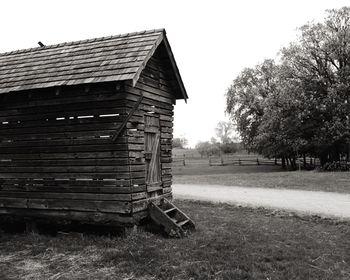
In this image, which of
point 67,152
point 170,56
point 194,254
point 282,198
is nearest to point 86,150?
point 67,152

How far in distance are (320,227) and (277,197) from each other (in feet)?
18.9

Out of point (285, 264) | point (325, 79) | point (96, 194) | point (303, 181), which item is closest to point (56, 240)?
point (96, 194)

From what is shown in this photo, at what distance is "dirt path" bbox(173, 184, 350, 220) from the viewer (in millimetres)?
13336

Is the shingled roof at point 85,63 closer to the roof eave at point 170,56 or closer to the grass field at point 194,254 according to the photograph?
the roof eave at point 170,56

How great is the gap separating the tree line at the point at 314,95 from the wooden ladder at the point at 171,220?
22.6 metres

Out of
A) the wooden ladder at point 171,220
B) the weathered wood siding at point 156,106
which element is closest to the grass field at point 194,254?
the wooden ladder at point 171,220

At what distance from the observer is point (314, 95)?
3334 cm

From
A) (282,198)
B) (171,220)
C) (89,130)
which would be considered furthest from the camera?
(282,198)

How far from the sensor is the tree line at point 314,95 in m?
31.2

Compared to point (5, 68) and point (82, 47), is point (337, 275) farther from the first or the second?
point (5, 68)

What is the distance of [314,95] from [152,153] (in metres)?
26.1

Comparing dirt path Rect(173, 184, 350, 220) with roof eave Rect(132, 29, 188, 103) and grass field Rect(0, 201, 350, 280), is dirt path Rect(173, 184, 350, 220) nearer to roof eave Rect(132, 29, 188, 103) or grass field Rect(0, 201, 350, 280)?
grass field Rect(0, 201, 350, 280)

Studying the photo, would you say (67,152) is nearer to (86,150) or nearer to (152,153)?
(86,150)

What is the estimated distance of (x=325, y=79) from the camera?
33000 millimetres
